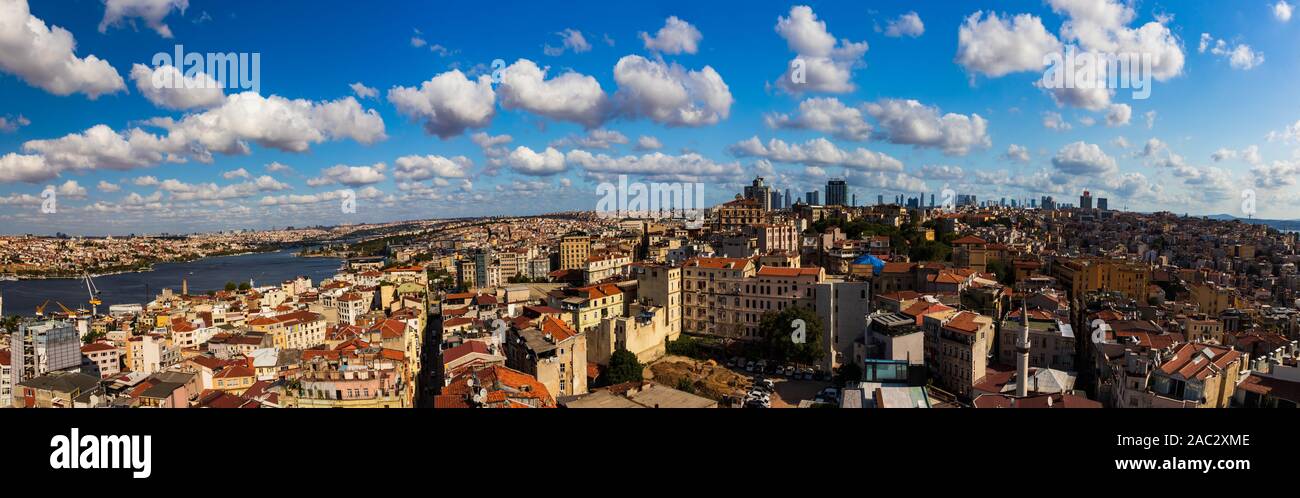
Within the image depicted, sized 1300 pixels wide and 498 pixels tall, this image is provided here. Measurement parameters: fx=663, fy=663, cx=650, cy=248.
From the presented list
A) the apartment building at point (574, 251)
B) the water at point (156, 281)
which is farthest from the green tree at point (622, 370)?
the water at point (156, 281)

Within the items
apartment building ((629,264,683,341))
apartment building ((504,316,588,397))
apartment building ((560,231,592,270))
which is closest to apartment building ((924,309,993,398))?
apartment building ((629,264,683,341))

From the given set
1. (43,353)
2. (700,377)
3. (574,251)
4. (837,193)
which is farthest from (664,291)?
(837,193)

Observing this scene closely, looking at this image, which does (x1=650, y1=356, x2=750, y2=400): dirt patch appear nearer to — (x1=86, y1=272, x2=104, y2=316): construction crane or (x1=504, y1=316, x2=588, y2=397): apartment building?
(x1=504, y1=316, x2=588, y2=397): apartment building

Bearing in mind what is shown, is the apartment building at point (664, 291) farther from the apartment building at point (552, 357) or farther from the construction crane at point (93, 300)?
the construction crane at point (93, 300)

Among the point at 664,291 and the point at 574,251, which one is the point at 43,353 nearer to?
the point at 664,291
